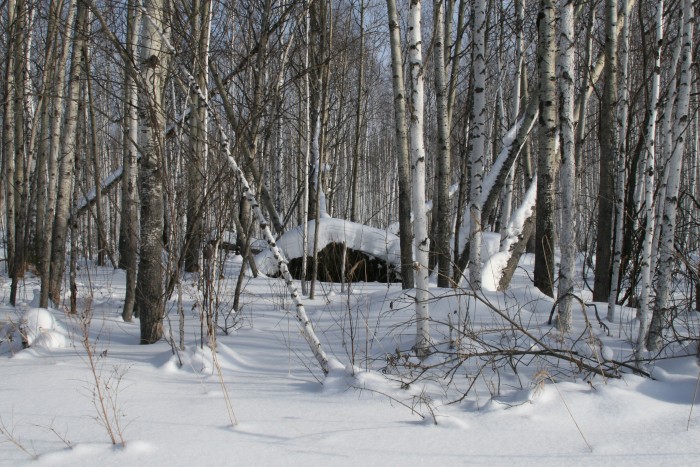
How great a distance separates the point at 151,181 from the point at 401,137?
2.55 meters

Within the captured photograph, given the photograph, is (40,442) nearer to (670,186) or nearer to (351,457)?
(351,457)

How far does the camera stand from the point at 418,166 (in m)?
3.42

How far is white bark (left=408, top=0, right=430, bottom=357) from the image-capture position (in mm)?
3385

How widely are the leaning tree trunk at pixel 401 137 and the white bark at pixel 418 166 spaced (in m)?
0.33

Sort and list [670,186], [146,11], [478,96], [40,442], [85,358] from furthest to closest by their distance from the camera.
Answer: [478,96], [146,11], [85,358], [670,186], [40,442]

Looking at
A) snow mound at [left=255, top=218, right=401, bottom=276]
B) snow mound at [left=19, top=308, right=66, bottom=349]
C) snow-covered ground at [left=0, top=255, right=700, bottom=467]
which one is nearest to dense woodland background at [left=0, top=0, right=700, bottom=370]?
snow-covered ground at [left=0, top=255, right=700, bottom=467]

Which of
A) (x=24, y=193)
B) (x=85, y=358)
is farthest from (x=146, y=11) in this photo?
(x=24, y=193)

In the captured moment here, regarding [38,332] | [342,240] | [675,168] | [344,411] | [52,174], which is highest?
[52,174]

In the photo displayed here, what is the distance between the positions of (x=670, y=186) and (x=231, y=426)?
279 centimetres

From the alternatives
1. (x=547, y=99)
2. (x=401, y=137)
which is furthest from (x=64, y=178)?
(x=547, y=99)

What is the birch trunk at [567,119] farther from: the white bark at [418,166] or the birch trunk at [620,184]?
the birch trunk at [620,184]

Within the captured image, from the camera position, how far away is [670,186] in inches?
123

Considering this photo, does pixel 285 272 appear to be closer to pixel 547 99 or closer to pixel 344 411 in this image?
pixel 344 411

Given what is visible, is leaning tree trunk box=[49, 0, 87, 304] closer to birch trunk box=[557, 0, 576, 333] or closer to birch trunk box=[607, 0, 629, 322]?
birch trunk box=[557, 0, 576, 333]
